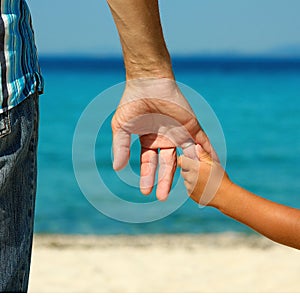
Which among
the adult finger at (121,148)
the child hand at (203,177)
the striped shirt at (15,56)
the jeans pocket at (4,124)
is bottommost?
the child hand at (203,177)

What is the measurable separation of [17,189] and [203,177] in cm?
39

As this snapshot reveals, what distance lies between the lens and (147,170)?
4.73 ft

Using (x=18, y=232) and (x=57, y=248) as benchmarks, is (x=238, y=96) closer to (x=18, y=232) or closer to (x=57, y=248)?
(x=57, y=248)

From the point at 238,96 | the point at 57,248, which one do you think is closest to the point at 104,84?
the point at 238,96

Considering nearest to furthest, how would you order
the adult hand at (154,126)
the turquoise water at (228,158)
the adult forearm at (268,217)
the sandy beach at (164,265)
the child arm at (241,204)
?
the adult hand at (154,126) → the child arm at (241,204) → the adult forearm at (268,217) → the sandy beach at (164,265) → the turquoise water at (228,158)

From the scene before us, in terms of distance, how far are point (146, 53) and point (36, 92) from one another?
231 millimetres

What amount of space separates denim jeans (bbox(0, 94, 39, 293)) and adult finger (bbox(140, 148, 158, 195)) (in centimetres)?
22

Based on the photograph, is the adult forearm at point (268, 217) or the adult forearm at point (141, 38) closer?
the adult forearm at point (141, 38)

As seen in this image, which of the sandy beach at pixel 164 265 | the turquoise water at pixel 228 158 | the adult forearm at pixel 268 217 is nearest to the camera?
the adult forearm at pixel 268 217

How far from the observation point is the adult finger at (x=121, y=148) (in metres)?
1.40

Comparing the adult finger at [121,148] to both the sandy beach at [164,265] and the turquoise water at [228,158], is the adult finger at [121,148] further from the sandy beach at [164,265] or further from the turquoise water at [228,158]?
the sandy beach at [164,265]

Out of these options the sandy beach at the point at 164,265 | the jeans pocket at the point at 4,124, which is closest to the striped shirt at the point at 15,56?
the jeans pocket at the point at 4,124

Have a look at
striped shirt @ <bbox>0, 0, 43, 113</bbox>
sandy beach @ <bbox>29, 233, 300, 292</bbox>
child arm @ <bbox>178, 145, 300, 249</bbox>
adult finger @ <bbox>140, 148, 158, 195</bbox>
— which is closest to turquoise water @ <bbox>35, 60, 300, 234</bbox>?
adult finger @ <bbox>140, 148, 158, 195</bbox>

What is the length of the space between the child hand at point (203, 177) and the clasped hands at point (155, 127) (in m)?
0.04
